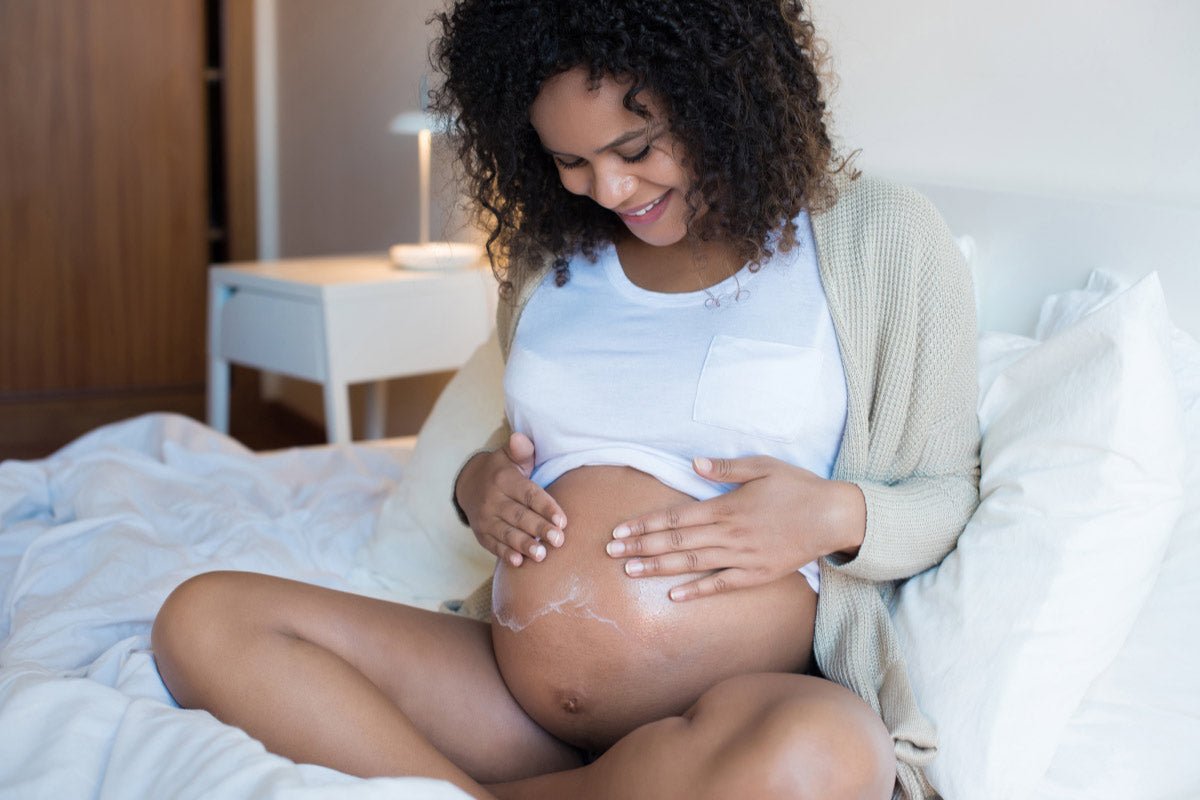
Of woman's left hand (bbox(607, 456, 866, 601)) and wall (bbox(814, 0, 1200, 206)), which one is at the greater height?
wall (bbox(814, 0, 1200, 206))

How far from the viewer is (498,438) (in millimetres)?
1359

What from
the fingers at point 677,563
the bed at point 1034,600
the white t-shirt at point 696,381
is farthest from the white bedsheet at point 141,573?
the white t-shirt at point 696,381

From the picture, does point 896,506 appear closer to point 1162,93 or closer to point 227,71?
point 1162,93

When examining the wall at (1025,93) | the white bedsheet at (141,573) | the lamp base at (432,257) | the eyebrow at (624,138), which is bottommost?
the white bedsheet at (141,573)

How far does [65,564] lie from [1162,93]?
4.23 feet

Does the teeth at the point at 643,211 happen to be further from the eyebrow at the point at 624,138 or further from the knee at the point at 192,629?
the knee at the point at 192,629

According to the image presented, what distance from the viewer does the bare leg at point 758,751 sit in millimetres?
832

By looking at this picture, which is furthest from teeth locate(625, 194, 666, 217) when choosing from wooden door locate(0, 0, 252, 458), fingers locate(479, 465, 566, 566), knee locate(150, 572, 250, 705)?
wooden door locate(0, 0, 252, 458)

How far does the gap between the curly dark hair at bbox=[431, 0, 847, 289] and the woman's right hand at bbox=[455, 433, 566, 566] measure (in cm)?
28

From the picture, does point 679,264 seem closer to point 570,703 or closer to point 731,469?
point 731,469

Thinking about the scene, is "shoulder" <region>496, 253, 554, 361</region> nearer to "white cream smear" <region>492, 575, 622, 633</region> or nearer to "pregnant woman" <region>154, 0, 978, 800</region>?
"pregnant woman" <region>154, 0, 978, 800</region>

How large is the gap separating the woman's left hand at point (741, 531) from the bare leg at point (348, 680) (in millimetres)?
200

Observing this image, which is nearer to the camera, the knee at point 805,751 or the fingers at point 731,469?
the knee at point 805,751

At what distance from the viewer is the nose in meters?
1.06
